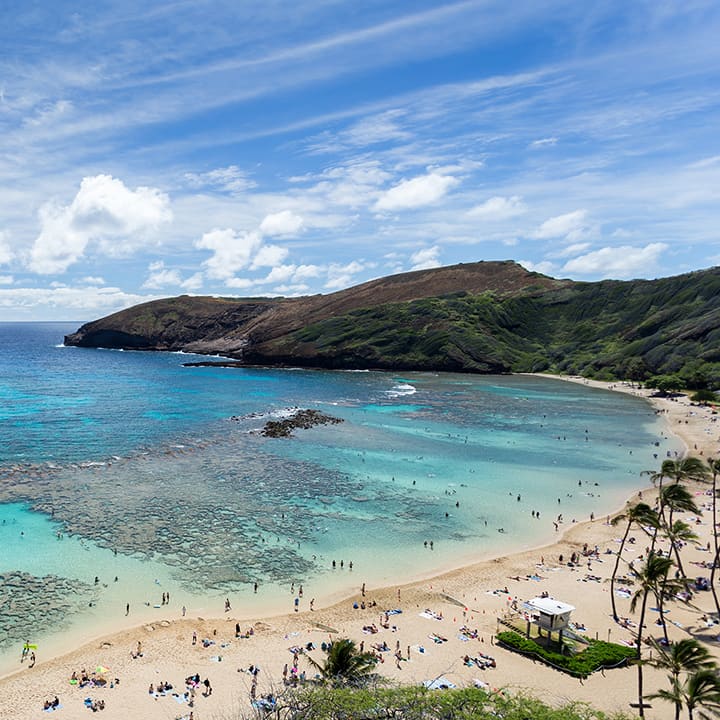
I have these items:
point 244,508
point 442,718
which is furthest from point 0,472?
point 442,718

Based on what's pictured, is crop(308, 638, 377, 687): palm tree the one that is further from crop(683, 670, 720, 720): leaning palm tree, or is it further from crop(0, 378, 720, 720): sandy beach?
crop(683, 670, 720, 720): leaning palm tree

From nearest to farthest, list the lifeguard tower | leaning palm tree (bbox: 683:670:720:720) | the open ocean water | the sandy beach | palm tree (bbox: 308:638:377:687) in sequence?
leaning palm tree (bbox: 683:670:720:720) → palm tree (bbox: 308:638:377:687) → the sandy beach → the lifeguard tower → the open ocean water

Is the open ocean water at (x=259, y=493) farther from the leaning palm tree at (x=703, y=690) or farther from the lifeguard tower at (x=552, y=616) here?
the leaning palm tree at (x=703, y=690)

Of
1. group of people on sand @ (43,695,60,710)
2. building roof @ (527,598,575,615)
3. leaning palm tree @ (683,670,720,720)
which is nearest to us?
leaning palm tree @ (683,670,720,720)

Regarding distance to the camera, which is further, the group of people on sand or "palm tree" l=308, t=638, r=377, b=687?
"palm tree" l=308, t=638, r=377, b=687

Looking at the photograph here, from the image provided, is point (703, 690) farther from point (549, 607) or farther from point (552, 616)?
point (549, 607)

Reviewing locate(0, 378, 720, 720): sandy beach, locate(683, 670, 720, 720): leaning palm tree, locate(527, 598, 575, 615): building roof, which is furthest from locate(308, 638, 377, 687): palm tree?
locate(683, 670, 720, 720): leaning palm tree

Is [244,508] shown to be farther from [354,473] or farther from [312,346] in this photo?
[312,346]

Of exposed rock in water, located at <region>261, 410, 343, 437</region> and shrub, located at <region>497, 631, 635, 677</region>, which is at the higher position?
exposed rock in water, located at <region>261, 410, 343, 437</region>
